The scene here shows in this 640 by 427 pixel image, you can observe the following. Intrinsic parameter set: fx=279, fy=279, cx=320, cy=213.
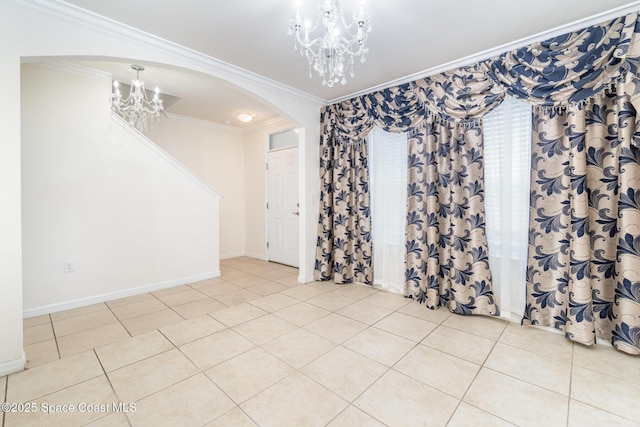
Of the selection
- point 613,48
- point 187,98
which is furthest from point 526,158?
point 187,98

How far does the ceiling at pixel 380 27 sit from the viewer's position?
2.00 m

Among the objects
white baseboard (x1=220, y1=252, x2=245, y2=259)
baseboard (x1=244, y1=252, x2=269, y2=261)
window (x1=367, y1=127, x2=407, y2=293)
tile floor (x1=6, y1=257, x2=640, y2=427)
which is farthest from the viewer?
white baseboard (x1=220, y1=252, x2=245, y2=259)

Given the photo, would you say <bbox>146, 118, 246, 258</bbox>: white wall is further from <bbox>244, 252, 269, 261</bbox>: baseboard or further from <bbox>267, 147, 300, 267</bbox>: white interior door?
<bbox>267, 147, 300, 267</bbox>: white interior door

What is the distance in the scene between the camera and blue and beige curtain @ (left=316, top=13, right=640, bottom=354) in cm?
200

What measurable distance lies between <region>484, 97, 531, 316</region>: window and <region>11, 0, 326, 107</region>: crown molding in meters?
2.34

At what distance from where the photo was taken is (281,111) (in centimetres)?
350

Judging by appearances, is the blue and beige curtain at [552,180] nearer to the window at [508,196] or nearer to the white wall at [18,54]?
the window at [508,196]

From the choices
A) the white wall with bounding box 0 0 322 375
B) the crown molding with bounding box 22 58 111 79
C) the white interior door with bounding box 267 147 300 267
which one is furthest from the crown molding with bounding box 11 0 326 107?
the white interior door with bounding box 267 147 300 267

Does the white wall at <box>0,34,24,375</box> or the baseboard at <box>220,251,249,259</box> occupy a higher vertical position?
the white wall at <box>0,34,24,375</box>

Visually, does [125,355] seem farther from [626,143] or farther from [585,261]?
[626,143]

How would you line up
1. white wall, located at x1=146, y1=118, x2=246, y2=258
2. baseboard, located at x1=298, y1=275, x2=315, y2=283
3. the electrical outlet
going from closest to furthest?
the electrical outlet, baseboard, located at x1=298, y1=275, x2=315, y2=283, white wall, located at x1=146, y1=118, x2=246, y2=258

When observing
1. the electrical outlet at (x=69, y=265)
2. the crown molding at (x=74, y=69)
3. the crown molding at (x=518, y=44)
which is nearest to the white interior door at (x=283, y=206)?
the crown molding at (x=518, y=44)

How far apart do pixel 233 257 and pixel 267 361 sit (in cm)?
375

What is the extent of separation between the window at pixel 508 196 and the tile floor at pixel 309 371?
14.5 inches
